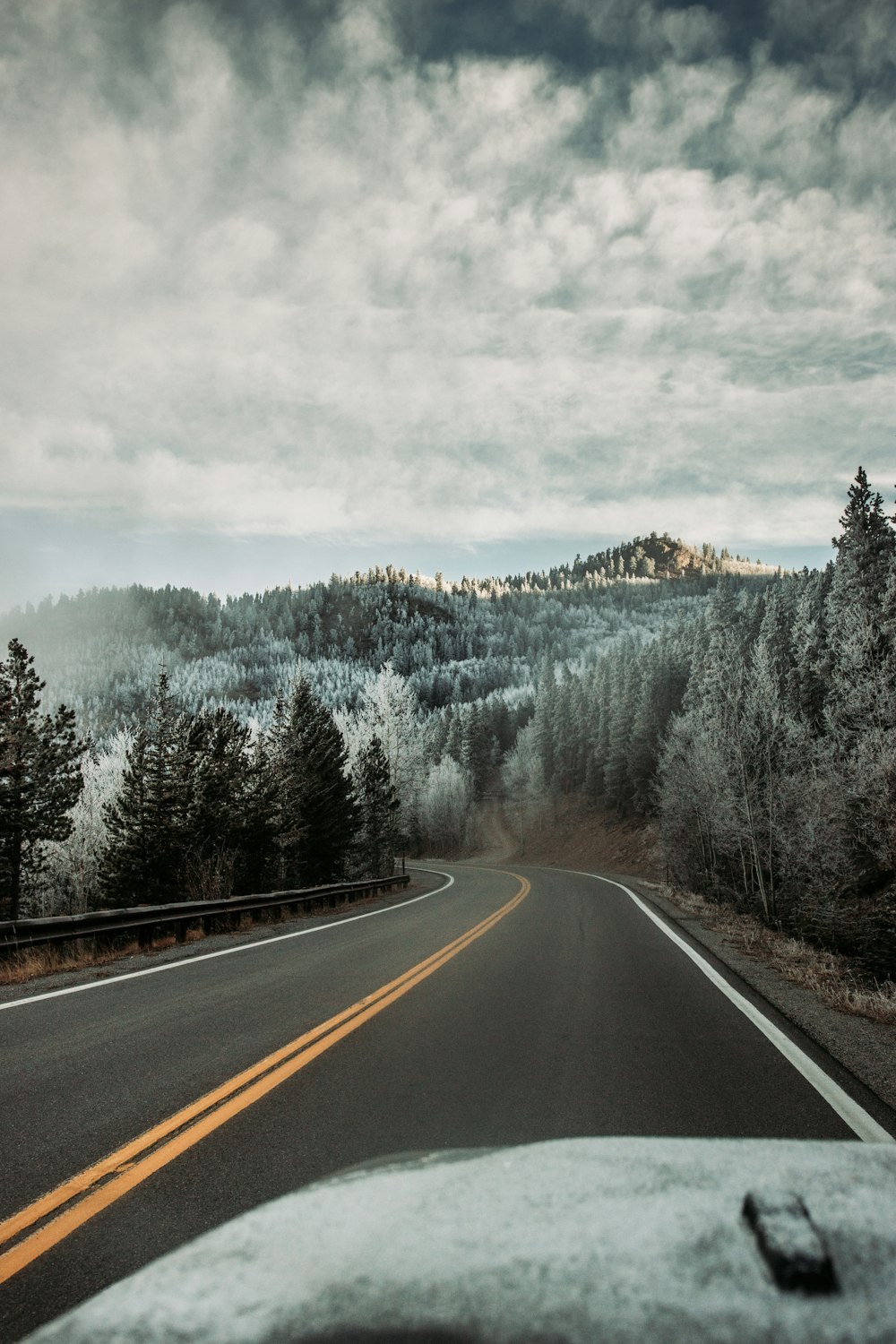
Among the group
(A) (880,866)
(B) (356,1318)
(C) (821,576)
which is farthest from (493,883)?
(C) (821,576)

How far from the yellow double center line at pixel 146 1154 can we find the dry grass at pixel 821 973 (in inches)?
184

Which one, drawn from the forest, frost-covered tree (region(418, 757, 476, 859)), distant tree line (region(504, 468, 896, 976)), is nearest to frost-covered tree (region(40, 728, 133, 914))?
the forest

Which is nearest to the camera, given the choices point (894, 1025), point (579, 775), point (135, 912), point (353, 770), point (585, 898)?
point (894, 1025)

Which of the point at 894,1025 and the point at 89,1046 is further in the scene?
the point at 894,1025

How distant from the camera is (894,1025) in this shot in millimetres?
6324

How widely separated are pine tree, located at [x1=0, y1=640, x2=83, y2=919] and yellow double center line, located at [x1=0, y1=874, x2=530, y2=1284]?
80.4ft

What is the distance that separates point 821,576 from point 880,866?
1098 inches

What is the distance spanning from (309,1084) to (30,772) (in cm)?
2697

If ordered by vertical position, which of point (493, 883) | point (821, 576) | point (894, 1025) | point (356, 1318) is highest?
point (821, 576)

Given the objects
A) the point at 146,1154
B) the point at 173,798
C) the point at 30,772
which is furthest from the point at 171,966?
the point at 30,772

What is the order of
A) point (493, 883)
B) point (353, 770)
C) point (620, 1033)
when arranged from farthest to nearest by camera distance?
1. point (353, 770)
2. point (493, 883)
3. point (620, 1033)

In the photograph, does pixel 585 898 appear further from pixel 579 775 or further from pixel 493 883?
pixel 579 775

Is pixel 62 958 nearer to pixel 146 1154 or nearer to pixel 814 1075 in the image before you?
pixel 146 1154

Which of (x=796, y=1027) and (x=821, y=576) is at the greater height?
(x=821, y=576)
